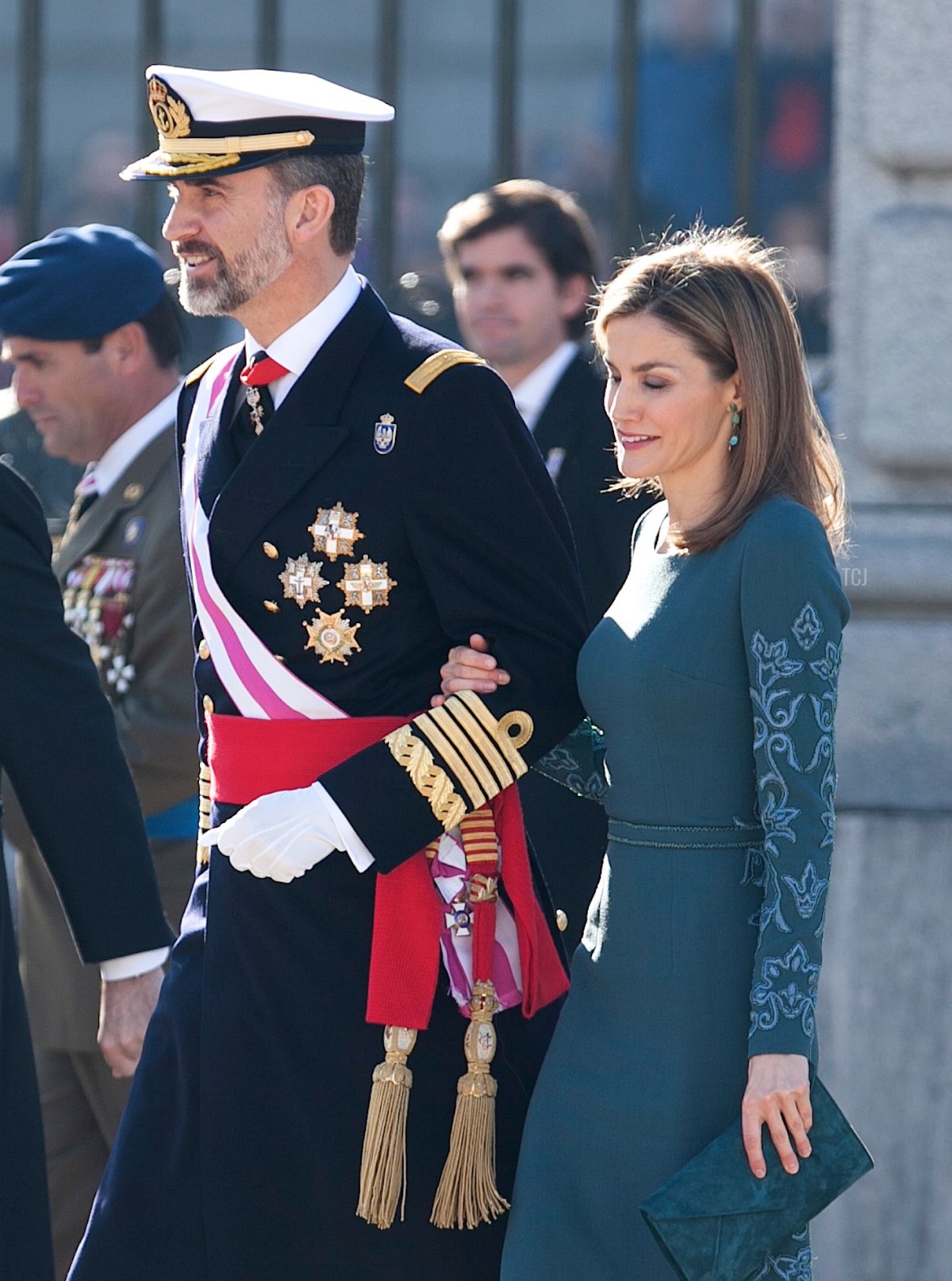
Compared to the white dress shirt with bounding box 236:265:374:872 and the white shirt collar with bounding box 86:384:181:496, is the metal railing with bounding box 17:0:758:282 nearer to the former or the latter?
the white shirt collar with bounding box 86:384:181:496

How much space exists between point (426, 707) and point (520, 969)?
0.35 m

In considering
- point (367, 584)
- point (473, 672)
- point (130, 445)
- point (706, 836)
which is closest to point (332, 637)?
point (367, 584)

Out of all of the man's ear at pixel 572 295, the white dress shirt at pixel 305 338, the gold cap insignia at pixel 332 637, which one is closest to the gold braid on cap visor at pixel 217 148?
the white dress shirt at pixel 305 338

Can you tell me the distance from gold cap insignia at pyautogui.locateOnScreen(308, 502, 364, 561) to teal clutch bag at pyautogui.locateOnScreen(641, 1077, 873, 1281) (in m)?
0.81

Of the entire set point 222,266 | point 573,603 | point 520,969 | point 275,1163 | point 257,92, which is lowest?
point 275,1163

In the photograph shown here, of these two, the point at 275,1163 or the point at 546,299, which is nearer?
the point at 275,1163

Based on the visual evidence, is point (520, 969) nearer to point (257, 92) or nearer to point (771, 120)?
point (257, 92)

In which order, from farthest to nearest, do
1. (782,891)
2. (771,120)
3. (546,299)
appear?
(771,120) < (546,299) < (782,891)

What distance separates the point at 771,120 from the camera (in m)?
5.00

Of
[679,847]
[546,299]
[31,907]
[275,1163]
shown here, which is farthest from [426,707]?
[546,299]

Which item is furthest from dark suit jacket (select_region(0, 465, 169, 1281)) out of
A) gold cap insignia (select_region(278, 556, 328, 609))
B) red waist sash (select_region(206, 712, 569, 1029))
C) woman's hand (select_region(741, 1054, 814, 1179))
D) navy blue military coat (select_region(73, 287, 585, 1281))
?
woman's hand (select_region(741, 1054, 814, 1179))

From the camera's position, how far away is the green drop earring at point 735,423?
8.79ft

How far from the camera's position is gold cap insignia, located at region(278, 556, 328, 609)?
2730 millimetres

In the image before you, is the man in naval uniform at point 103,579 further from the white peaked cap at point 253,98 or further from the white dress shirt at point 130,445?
the white peaked cap at point 253,98
